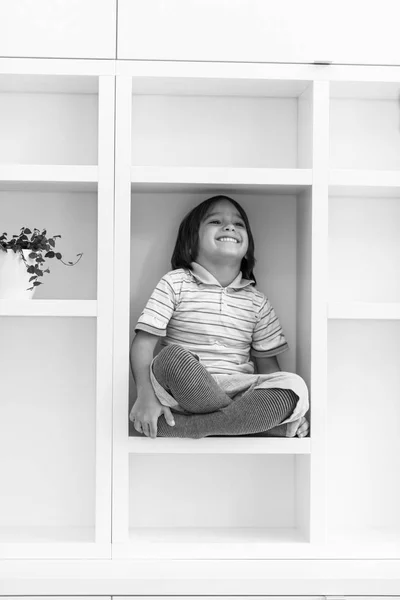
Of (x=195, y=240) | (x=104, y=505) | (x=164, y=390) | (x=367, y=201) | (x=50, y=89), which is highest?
(x=50, y=89)

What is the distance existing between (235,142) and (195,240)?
11.1 inches

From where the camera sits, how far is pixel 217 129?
169 centimetres

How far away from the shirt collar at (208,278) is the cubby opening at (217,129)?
266mm

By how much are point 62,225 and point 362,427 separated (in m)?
0.89

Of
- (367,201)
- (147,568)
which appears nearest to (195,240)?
(367,201)

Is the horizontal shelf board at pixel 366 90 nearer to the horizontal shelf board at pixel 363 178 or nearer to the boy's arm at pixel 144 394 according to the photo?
the horizontal shelf board at pixel 363 178

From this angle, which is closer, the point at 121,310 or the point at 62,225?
the point at 121,310

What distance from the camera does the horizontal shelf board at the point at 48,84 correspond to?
1.50 metres

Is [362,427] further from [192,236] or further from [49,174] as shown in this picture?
[49,174]

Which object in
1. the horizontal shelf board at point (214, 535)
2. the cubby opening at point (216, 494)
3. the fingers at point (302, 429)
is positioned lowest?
the horizontal shelf board at point (214, 535)

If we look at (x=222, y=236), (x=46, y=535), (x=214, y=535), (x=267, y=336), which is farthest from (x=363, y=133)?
(x=46, y=535)

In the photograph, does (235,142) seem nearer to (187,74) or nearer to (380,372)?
(187,74)

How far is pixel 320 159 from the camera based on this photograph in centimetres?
150

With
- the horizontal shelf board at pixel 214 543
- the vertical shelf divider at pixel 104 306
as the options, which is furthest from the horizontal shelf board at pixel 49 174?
the horizontal shelf board at pixel 214 543
